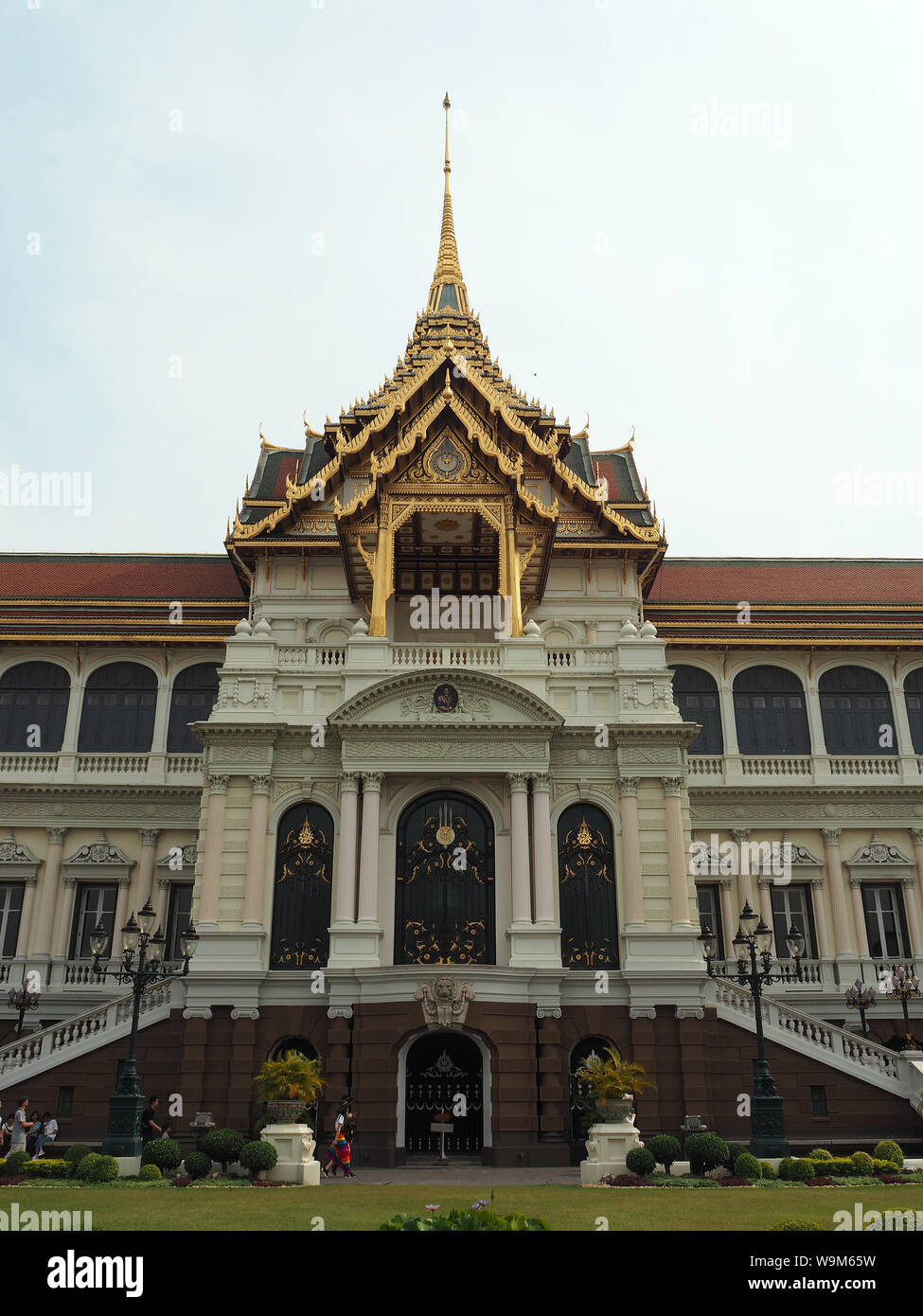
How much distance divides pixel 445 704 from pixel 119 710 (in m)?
13.6

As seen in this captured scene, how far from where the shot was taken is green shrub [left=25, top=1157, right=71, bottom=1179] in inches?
694

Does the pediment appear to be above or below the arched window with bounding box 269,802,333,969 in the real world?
above

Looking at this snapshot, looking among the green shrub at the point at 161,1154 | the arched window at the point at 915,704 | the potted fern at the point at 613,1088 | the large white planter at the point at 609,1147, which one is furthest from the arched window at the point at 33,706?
the arched window at the point at 915,704

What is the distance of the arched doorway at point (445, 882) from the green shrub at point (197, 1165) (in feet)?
20.7

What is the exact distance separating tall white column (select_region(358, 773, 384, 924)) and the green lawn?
677 centimetres

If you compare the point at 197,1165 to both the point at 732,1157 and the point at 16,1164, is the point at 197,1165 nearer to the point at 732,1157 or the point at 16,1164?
the point at 16,1164

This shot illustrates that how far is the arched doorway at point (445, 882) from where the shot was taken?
78.8 ft

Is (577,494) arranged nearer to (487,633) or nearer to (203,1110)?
(487,633)

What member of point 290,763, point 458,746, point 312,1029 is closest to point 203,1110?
point 312,1029

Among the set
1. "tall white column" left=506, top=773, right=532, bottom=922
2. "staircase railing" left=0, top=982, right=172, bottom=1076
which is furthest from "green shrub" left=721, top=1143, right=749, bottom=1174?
"staircase railing" left=0, top=982, right=172, bottom=1076

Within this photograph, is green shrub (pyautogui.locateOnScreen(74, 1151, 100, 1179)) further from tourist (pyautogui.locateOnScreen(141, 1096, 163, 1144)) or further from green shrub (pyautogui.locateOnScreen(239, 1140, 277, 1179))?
tourist (pyautogui.locateOnScreen(141, 1096, 163, 1144))

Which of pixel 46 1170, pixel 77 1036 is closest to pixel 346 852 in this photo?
pixel 77 1036

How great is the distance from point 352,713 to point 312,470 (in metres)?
14.7

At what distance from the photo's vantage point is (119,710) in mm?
34281
